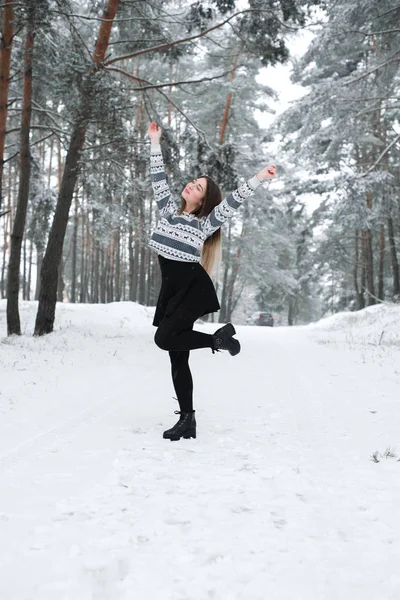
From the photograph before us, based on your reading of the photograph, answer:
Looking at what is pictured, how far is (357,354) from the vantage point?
8.58 m

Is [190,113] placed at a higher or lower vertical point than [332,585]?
higher

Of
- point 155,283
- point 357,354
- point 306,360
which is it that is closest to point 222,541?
point 306,360

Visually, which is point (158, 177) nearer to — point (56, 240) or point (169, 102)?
point (56, 240)

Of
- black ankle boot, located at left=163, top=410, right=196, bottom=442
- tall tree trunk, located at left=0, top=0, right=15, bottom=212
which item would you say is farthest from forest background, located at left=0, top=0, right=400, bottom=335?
black ankle boot, located at left=163, top=410, right=196, bottom=442

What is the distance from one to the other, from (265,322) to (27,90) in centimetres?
2448

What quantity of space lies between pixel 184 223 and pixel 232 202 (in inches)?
16.5

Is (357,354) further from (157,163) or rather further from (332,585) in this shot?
(332,585)

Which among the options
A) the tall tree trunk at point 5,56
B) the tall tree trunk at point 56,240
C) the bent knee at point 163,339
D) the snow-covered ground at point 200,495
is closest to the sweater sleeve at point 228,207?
the bent knee at point 163,339

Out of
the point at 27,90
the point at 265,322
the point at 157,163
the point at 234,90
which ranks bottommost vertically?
the point at 265,322

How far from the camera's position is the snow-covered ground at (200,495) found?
1.47 metres

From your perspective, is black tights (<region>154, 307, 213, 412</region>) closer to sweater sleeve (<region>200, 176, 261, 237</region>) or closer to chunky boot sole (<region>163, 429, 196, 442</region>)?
chunky boot sole (<region>163, 429, 196, 442</region>)

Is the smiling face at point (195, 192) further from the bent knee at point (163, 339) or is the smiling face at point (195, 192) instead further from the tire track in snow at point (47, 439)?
the tire track in snow at point (47, 439)

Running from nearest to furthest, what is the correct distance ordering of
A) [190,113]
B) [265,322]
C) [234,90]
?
[234,90], [190,113], [265,322]

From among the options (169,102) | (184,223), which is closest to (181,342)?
(184,223)
